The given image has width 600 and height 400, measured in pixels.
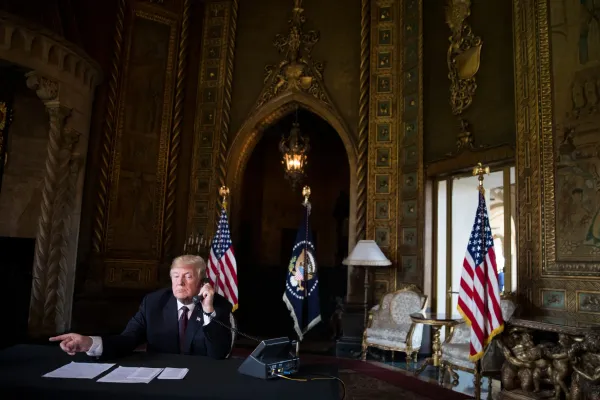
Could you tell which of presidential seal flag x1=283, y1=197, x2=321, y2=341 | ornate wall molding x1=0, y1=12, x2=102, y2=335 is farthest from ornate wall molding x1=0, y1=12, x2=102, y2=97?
presidential seal flag x1=283, y1=197, x2=321, y2=341

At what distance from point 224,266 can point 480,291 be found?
3.51 m

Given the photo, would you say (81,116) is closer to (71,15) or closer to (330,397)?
(71,15)

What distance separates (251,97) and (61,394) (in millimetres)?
7724

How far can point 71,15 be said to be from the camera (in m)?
8.14

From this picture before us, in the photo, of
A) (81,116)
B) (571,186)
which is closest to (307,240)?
(571,186)

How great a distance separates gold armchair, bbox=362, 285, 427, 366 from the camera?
662cm

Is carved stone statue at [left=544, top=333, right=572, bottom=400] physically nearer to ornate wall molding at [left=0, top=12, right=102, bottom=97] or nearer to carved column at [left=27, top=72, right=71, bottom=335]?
carved column at [left=27, top=72, right=71, bottom=335]

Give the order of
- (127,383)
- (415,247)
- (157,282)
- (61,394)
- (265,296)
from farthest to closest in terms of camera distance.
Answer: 1. (265,296)
2. (157,282)
3. (415,247)
4. (127,383)
5. (61,394)

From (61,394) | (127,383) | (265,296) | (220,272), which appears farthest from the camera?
(265,296)

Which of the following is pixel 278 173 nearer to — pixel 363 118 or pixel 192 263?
pixel 363 118

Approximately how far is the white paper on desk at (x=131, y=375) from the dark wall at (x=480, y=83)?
17.5 ft

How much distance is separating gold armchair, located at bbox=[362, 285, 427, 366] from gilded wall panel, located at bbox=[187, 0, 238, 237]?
3323 millimetres

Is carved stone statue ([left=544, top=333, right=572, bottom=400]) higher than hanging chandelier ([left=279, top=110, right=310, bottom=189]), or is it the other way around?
hanging chandelier ([left=279, top=110, right=310, bottom=189])

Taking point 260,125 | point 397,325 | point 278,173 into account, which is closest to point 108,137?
point 260,125
